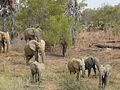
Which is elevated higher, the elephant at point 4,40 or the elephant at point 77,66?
the elephant at point 4,40

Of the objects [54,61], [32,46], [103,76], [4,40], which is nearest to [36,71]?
Answer: [103,76]

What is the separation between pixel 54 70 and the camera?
16.9 m

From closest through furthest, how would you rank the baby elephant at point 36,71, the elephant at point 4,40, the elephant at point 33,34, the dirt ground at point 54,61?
the baby elephant at point 36,71 → the dirt ground at point 54,61 → the elephant at point 4,40 → the elephant at point 33,34

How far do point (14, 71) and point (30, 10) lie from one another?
419 inches

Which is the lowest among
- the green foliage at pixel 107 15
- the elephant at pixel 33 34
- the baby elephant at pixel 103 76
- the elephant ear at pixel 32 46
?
the baby elephant at pixel 103 76

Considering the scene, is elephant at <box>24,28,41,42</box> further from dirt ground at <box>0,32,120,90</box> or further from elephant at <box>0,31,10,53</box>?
elephant at <box>0,31,10,53</box>

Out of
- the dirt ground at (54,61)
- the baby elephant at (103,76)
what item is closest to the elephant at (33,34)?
the dirt ground at (54,61)

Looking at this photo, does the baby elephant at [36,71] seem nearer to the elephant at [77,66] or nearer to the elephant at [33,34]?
the elephant at [77,66]

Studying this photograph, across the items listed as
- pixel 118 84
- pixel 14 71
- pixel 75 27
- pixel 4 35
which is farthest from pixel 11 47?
pixel 118 84

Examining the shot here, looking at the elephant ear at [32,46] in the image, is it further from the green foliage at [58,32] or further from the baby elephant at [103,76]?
the green foliage at [58,32]

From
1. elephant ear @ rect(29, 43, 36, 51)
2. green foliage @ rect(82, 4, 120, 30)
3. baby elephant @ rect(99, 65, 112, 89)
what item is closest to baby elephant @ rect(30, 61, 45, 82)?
baby elephant @ rect(99, 65, 112, 89)

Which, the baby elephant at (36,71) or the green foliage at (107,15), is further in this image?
the green foliage at (107,15)

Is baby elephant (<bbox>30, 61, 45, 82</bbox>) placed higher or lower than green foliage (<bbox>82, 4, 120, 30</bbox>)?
lower

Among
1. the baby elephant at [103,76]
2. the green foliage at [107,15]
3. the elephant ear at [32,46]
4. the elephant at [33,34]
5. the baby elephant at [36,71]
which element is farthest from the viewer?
the green foliage at [107,15]
